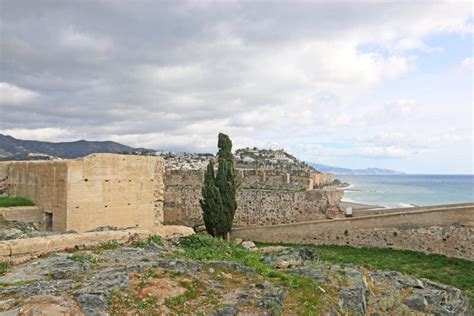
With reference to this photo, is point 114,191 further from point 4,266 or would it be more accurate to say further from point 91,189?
point 4,266

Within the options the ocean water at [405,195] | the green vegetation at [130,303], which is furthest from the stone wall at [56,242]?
the ocean water at [405,195]

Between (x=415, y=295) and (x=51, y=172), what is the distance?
9029mm

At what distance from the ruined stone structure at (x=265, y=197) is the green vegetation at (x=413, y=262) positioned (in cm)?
388

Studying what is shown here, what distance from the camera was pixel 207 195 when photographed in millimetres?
17219

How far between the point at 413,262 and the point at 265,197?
27.9 ft

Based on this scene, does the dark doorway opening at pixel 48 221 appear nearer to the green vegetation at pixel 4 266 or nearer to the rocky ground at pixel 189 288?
the rocky ground at pixel 189 288

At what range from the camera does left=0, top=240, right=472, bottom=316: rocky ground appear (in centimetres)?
A: 437

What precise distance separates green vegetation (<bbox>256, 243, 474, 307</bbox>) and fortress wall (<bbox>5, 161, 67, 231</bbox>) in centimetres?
694

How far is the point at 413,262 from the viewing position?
12305mm

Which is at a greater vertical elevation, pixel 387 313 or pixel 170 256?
pixel 170 256

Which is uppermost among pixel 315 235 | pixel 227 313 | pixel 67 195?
pixel 67 195

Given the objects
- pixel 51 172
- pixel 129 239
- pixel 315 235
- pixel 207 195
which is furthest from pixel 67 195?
pixel 315 235

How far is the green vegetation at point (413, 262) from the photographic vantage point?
1057cm

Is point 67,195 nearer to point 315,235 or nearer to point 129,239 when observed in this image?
point 129,239
